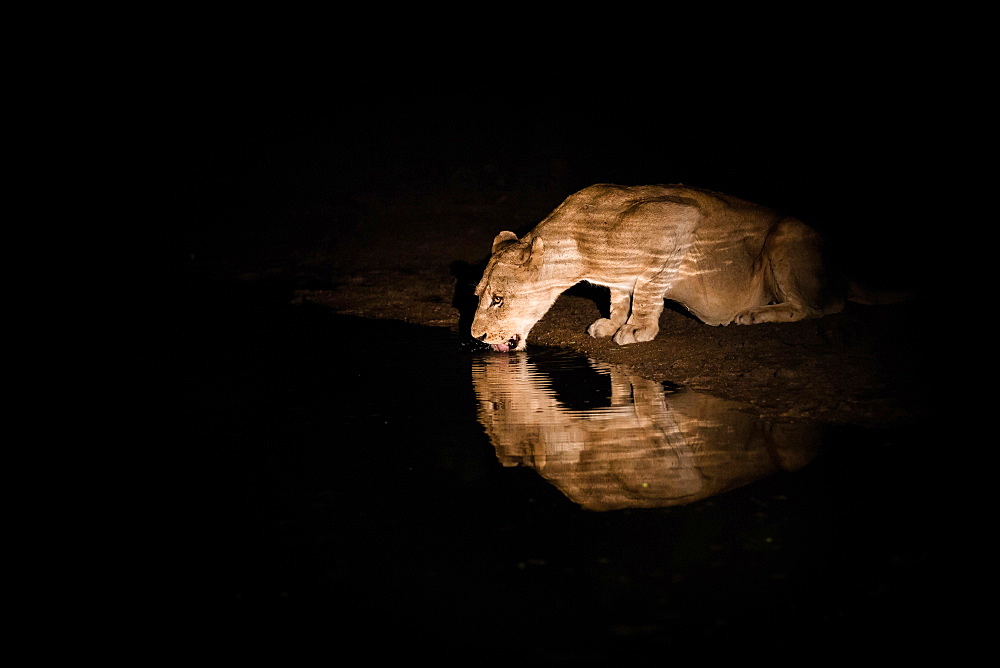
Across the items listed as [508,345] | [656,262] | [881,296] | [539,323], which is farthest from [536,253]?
[881,296]

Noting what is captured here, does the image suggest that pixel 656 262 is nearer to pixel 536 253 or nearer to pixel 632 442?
pixel 536 253

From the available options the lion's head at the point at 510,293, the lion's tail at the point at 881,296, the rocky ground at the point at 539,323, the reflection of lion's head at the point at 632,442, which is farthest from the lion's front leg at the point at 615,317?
the lion's tail at the point at 881,296

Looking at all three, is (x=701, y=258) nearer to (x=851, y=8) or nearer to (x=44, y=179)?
(x=851, y=8)

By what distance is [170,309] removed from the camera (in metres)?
9.89

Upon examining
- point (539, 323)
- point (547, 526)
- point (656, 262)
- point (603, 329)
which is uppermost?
point (656, 262)

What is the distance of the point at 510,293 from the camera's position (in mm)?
7586

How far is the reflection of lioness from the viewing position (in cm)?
757

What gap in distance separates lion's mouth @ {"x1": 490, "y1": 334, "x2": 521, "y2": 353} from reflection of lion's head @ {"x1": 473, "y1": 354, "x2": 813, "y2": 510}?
3.38 ft

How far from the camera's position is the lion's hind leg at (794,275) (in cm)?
766

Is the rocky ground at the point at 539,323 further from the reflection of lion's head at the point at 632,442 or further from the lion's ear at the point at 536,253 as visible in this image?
the lion's ear at the point at 536,253

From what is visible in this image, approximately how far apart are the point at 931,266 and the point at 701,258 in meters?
3.40

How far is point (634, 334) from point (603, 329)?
1.25 ft

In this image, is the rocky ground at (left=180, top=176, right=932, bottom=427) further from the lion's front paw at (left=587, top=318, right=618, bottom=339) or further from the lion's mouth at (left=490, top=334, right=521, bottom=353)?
the lion's mouth at (left=490, top=334, right=521, bottom=353)

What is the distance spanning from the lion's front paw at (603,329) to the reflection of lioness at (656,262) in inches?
0.5
